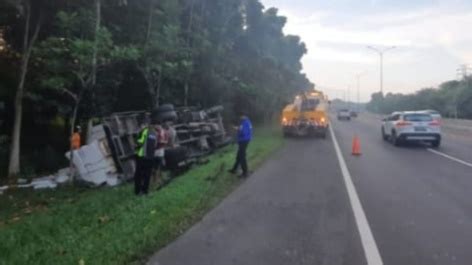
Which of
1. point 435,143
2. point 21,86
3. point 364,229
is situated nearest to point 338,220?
point 364,229

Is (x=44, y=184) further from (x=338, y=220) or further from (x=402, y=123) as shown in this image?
(x=402, y=123)

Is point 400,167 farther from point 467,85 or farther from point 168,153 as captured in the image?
point 467,85

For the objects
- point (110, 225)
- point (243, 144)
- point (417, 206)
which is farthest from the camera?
point (243, 144)

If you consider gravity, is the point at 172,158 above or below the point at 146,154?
below

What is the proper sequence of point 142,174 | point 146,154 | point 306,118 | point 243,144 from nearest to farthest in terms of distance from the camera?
point 146,154 → point 142,174 → point 243,144 → point 306,118

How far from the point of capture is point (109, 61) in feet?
63.0

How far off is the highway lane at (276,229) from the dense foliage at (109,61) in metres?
8.28

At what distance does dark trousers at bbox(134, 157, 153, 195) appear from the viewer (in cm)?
1195

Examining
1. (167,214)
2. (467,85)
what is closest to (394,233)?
(167,214)

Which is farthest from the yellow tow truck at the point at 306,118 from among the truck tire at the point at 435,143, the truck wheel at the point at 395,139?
the truck tire at the point at 435,143

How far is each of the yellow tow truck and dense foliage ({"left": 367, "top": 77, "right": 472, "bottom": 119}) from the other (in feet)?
156

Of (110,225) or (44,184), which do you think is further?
(44,184)

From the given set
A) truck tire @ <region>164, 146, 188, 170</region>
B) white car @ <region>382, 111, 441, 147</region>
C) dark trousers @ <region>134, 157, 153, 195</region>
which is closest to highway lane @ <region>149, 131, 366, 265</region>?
dark trousers @ <region>134, 157, 153, 195</region>

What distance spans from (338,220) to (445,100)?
270ft
